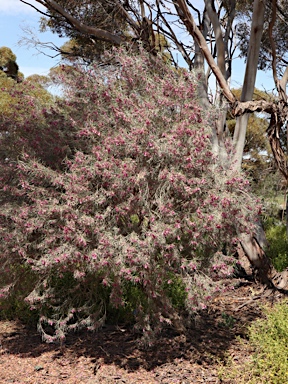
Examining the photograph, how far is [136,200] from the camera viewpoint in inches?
173

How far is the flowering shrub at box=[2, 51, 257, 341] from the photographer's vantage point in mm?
4262

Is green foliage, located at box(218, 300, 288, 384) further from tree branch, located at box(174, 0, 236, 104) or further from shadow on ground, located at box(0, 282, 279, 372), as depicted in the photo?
tree branch, located at box(174, 0, 236, 104)

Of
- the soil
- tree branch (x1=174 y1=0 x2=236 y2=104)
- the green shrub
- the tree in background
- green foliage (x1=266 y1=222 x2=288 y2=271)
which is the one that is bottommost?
the soil

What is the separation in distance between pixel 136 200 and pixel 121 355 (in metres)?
1.81

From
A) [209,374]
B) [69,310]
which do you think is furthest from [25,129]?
[209,374]

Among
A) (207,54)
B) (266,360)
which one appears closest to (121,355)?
(266,360)

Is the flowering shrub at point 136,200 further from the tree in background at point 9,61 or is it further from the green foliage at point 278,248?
the tree in background at point 9,61

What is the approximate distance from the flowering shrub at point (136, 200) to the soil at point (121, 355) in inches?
16.6

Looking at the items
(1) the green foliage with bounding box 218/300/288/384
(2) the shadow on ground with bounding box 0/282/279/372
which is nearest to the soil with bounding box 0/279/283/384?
(2) the shadow on ground with bounding box 0/282/279/372

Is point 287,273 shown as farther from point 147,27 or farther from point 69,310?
point 147,27

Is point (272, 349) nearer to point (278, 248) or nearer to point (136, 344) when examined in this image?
point (136, 344)

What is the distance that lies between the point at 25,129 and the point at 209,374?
3.26 metres

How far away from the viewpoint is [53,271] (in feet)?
16.4

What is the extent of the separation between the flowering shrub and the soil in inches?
16.6
